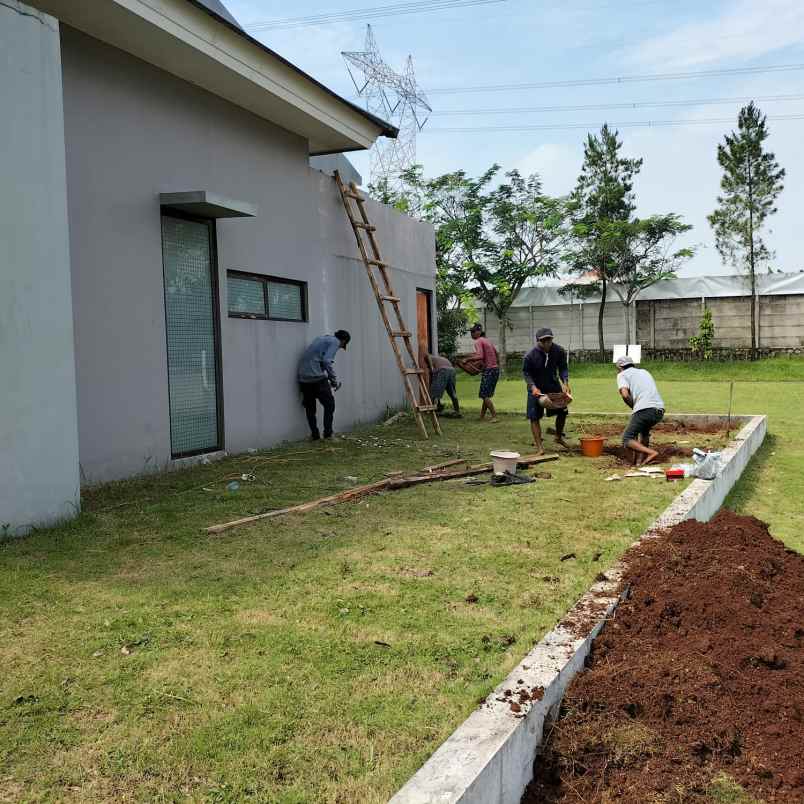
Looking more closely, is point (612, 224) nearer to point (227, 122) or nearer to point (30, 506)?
point (227, 122)

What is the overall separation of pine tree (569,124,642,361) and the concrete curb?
2689cm

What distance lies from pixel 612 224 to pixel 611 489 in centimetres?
2338

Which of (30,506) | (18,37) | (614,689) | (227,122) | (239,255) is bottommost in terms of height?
(614,689)

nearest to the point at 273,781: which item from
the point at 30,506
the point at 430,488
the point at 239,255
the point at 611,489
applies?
the point at 30,506

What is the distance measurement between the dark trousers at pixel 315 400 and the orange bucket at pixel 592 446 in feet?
12.1

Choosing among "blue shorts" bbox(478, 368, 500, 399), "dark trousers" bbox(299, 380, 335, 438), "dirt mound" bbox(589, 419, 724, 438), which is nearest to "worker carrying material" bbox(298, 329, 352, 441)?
"dark trousers" bbox(299, 380, 335, 438)

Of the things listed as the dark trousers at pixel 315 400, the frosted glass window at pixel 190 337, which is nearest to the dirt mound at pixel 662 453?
the dark trousers at pixel 315 400

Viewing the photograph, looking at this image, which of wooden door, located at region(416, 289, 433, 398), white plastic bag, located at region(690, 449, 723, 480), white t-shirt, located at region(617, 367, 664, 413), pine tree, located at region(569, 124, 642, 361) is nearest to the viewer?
white plastic bag, located at region(690, 449, 723, 480)

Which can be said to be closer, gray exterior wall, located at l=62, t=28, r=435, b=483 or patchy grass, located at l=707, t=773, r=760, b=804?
patchy grass, located at l=707, t=773, r=760, b=804

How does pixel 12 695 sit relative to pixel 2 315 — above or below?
below

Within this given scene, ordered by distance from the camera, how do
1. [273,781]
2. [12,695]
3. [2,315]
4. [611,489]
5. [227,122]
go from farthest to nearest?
[227,122], [611,489], [2,315], [12,695], [273,781]

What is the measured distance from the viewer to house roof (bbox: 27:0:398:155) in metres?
7.25

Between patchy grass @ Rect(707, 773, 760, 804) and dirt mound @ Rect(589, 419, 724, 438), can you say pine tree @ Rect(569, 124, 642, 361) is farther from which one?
patchy grass @ Rect(707, 773, 760, 804)

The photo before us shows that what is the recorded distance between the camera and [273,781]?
100 inches
